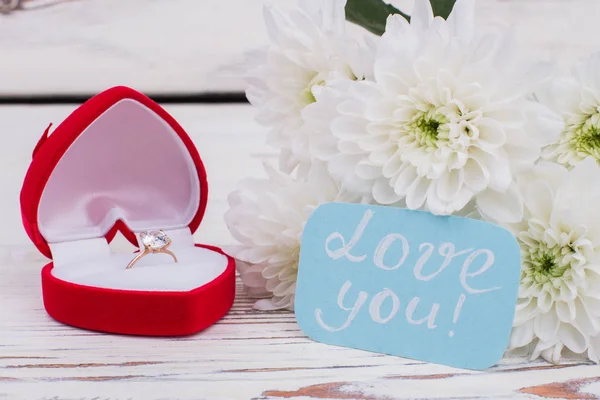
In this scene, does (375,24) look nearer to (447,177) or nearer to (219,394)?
(447,177)

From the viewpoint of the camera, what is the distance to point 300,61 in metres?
0.62

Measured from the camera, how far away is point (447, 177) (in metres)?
0.52

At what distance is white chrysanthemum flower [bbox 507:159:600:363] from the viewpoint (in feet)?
1.65

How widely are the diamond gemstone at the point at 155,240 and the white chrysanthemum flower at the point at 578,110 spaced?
1.32 ft

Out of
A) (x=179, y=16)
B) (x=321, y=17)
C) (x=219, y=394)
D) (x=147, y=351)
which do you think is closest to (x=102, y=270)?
(x=147, y=351)

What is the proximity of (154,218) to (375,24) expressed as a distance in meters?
0.36

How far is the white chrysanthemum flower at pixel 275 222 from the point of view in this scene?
24.4 inches

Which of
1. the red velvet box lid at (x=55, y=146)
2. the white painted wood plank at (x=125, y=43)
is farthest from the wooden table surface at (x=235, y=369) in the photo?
the white painted wood plank at (x=125, y=43)

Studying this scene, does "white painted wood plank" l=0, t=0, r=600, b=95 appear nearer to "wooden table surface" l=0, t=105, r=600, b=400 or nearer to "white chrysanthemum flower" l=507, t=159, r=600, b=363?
"wooden table surface" l=0, t=105, r=600, b=400

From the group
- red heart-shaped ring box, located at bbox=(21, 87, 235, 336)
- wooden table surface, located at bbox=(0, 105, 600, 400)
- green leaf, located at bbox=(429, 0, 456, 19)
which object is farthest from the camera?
green leaf, located at bbox=(429, 0, 456, 19)

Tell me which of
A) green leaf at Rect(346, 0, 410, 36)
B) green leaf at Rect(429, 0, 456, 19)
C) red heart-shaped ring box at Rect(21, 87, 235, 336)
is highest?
green leaf at Rect(429, 0, 456, 19)

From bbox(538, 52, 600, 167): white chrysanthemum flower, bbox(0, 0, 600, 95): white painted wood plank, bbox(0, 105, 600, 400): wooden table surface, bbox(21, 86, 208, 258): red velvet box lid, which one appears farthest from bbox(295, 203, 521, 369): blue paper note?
bbox(0, 0, 600, 95): white painted wood plank

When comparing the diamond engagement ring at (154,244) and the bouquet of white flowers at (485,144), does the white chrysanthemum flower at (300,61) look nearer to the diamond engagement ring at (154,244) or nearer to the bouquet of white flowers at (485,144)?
the bouquet of white flowers at (485,144)

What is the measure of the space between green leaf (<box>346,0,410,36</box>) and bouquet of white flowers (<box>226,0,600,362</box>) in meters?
0.13
